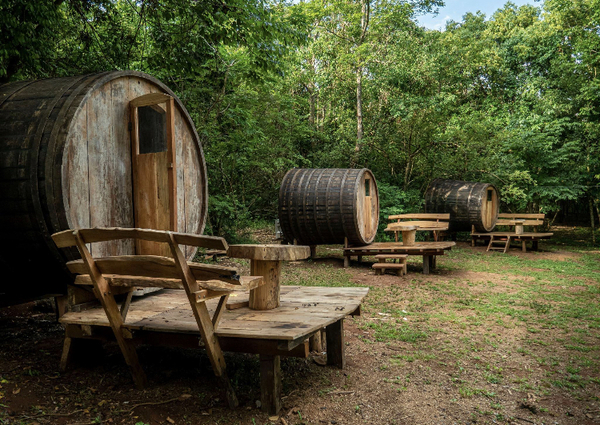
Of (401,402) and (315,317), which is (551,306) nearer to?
(401,402)

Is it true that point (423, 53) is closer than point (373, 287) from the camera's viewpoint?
No

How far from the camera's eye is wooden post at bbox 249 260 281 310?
126 inches

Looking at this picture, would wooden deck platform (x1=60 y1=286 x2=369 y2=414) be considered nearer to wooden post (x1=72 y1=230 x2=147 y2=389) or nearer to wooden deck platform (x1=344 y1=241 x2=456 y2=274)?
wooden post (x1=72 y1=230 x2=147 y2=389)

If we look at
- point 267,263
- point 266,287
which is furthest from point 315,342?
point 267,263

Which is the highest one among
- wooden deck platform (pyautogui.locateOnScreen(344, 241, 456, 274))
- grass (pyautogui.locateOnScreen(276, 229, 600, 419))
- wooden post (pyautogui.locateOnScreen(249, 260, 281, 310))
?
wooden post (pyautogui.locateOnScreen(249, 260, 281, 310))

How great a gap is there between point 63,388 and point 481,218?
12.8m

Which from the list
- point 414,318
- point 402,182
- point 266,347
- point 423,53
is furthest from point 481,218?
point 266,347

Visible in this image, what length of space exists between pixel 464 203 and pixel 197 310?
495 inches

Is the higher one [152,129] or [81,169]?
[152,129]

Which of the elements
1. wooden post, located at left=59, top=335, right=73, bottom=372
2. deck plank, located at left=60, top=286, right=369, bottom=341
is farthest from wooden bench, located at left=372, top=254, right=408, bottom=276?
wooden post, located at left=59, top=335, right=73, bottom=372

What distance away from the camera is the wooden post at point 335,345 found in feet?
11.8

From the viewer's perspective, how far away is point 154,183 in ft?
12.7

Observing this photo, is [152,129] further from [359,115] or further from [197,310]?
[359,115]

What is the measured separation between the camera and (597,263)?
34.3ft
